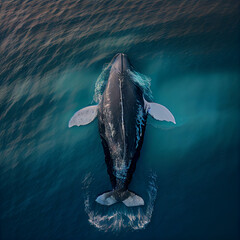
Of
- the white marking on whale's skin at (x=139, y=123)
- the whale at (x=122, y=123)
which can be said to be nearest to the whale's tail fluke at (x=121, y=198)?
the whale at (x=122, y=123)

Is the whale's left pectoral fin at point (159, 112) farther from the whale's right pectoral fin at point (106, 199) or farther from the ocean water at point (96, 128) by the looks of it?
the whale's right pectoral fin at point (106, 199)

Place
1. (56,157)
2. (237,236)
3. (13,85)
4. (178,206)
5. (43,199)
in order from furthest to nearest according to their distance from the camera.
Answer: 1. (13,85)
2. (56,157)
3. (43,199)
4. (178,206)
5. (237,236)

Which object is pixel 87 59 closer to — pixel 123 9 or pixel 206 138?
pixel 123 9

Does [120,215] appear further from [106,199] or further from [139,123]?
[139,123]

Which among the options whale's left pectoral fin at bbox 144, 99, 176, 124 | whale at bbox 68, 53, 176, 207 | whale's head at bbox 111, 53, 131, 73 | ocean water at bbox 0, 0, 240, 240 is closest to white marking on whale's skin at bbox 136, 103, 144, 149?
whale at bbox 68, 53, 176, 207

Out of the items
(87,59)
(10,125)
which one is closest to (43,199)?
(10,125)

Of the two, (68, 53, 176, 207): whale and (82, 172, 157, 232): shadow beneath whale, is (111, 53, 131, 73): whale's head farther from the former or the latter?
(82, 172, 157, 232): shadow beneath whale
